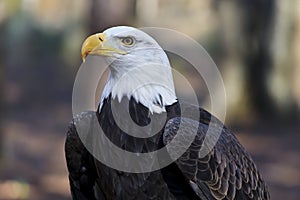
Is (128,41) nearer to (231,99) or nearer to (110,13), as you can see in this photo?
(110,13)

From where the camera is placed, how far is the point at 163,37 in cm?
2327

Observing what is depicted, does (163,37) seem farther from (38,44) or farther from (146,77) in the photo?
(146,77)

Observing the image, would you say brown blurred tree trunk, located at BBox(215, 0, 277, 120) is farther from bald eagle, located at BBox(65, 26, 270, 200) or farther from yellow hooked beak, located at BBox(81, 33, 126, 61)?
yellow hooked beak, located at BBox(81, 33, 126, 61)

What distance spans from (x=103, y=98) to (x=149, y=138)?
516 millimetres

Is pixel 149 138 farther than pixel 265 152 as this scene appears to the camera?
No

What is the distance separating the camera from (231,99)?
674 inches

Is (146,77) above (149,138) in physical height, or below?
above

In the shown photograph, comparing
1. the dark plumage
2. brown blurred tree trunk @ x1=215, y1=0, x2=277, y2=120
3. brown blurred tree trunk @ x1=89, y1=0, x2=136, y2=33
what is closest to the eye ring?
the dark plumage

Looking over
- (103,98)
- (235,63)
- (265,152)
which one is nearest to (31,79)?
(235,63)

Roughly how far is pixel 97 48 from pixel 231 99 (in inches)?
465

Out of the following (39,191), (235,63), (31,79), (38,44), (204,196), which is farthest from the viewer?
(38,44)

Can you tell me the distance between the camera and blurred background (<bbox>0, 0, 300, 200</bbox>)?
1260 cm

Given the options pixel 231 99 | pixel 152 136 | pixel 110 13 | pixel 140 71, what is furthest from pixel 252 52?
pixel 152 136

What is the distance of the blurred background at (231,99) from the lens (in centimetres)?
1260
